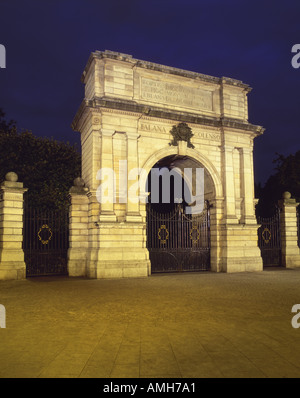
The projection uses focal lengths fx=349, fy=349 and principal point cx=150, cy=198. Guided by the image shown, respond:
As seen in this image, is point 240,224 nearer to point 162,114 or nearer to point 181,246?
point 181,246

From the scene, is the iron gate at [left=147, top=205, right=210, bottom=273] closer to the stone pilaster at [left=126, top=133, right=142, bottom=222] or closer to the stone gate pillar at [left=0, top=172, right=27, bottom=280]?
the stone pilaster at [left=126, top=133, right=142, bottom=222]

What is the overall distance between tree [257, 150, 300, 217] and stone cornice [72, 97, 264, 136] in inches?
556

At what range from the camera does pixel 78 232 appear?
51.4 feet

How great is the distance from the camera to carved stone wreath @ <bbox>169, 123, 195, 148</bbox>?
1694 cm

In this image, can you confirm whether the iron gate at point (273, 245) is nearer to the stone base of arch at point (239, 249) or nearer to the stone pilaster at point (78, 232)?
the stone base of arch at point (239, 249)

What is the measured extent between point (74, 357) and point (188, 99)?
15081 mm

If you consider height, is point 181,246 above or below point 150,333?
above

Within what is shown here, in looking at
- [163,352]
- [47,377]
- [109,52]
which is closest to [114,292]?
[163,352]

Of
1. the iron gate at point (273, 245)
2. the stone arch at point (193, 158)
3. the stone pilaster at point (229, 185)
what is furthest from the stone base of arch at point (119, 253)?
the iron gate at point (273, 245)

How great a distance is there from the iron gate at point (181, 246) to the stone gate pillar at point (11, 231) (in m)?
5.77

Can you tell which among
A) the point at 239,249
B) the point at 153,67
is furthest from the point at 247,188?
the point at 153,67

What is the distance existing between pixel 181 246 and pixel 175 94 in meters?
7.59

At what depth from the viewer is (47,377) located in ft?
13.5

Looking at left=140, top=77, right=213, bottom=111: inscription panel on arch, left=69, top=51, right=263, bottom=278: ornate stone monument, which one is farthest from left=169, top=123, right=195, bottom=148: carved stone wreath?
left=140, top=77, right=213, bottom=111: inscription panel on arch
